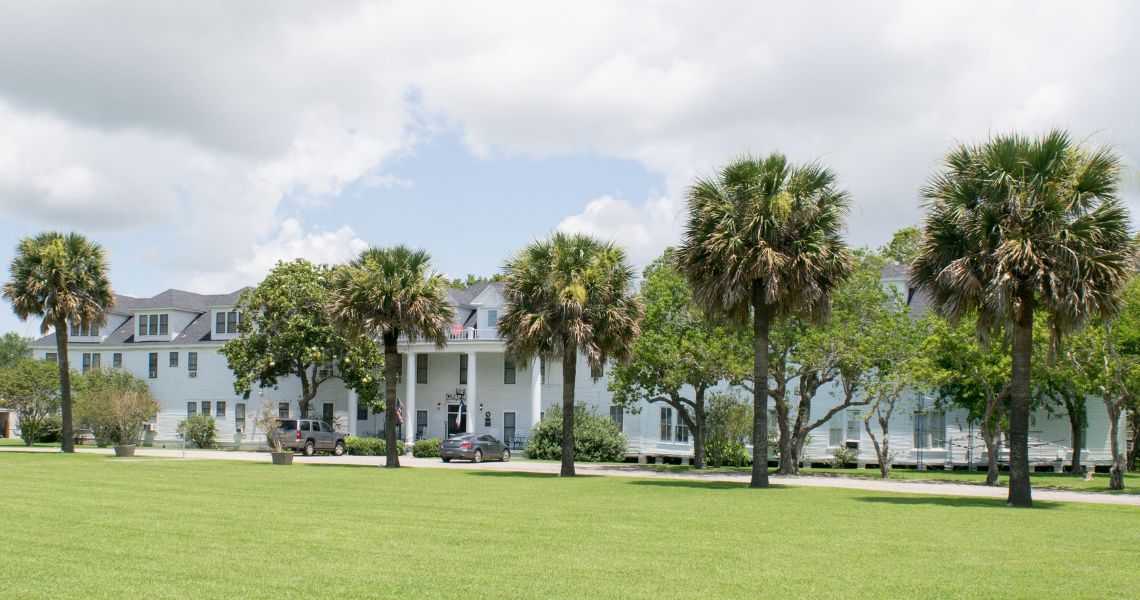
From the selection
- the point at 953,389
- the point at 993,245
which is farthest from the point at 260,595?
the point at 953,389

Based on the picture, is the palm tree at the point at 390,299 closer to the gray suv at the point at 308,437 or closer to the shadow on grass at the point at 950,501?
the gray suv at the point at 308,437

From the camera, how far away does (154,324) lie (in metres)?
62.2

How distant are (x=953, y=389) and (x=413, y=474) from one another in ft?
74.4

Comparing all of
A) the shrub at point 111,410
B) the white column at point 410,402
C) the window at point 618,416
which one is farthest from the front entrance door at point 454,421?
the shrub at point 111,410

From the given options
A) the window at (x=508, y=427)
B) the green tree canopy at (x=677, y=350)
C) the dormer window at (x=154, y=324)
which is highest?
the dormer window at (x=154, y=324)

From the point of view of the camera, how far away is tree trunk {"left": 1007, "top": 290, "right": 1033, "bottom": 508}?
21.2 meters

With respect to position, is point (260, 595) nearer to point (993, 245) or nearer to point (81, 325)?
point (993, 245)

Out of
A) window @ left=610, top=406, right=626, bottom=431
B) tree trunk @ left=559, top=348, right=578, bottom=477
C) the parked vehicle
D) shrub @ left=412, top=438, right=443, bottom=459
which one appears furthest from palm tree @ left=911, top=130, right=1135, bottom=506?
shrub @ left=412, top=438, right=443, bottom=459

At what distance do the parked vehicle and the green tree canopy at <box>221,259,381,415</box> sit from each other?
9.43 m

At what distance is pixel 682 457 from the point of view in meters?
47.0

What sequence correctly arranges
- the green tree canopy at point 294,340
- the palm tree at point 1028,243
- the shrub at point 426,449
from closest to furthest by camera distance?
the palm tree at point 1028,243, the shrub at point 426,449, the green tree canopy at point 294,340

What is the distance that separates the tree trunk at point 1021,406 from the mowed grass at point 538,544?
926 mm

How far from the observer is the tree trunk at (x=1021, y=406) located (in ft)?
69.7

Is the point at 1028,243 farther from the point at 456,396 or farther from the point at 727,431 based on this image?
the point at 456,396
